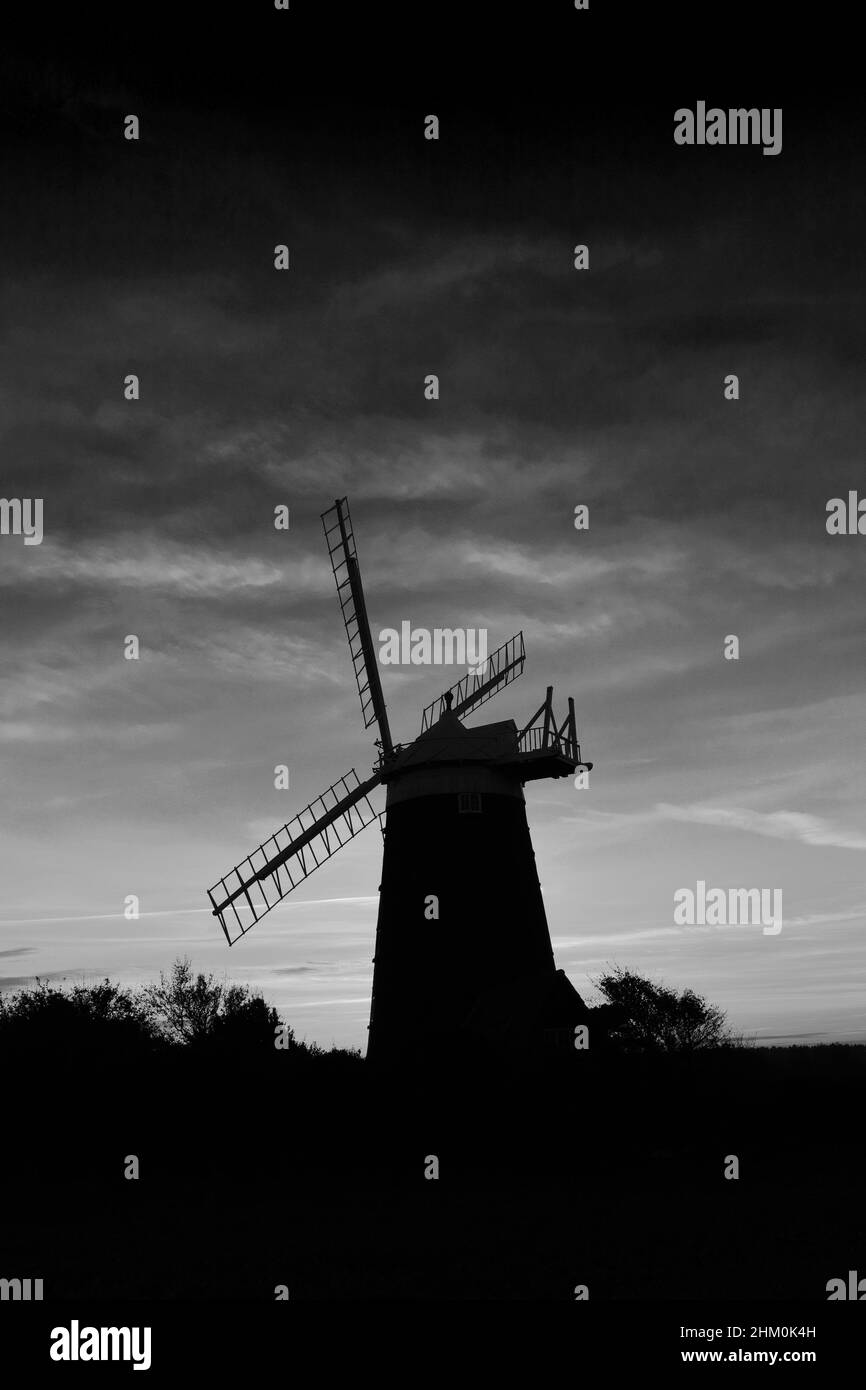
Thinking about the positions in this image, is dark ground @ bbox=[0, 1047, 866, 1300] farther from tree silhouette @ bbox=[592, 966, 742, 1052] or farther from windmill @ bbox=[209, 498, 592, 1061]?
tree silhouette @ bbox=[592, 966, 742, 1052]

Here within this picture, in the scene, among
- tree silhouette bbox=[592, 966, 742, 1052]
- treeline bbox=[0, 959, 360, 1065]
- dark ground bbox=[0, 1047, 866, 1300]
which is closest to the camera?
dark ground bbox=[0, 1047, 866, 1300]

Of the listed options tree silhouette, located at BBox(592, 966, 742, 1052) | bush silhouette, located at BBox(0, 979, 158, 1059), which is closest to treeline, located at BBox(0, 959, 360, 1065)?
bush silhouette, located at BBox(0, 979, 158, 1059)

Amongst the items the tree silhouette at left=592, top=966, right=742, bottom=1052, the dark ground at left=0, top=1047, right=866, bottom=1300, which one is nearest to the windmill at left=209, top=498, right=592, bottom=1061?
the dark ground at left=0, top=1047, right=866, bottom=1300

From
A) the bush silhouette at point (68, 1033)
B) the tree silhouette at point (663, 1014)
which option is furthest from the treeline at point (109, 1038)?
the tree silhouette at point (663, 1014)

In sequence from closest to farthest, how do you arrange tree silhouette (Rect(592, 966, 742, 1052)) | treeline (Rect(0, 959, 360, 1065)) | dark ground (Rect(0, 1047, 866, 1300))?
1. dark ground (Rect(0, 1047, 866, 1300))
2. treeline (Rect(0, 959, 360, 1065))
3. tree silhouette (Rect(592, 966, 742, 1052))

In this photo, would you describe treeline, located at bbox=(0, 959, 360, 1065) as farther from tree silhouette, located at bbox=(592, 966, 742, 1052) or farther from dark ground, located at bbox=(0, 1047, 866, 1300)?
tree silhouette, located at bbox=(592, 966, 742, 1052)

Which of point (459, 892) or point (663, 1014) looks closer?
point (459, 892)

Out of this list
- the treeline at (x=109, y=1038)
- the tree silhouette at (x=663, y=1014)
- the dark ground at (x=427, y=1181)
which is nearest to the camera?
the dark ground at (x=427, y=1181)

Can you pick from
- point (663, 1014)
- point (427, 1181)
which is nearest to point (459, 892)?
point (427, 1181)

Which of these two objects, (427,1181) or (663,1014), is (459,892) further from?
(663,1014)

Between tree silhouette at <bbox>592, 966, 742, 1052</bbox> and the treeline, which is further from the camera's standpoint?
tree silhouette at <bbox>592, 966, 742, 1052</bbox>

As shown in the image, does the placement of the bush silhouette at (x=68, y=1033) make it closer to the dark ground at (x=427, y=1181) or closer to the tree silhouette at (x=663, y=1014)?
the dark ground at (x=427, y=1181)
